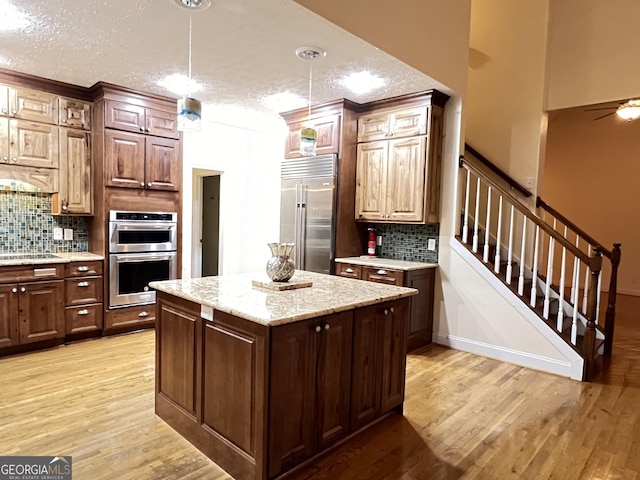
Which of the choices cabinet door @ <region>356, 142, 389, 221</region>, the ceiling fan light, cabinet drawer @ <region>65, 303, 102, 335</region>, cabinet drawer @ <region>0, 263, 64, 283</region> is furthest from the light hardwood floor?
the ceiling fan light

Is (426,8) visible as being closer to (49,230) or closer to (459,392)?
(459,392)

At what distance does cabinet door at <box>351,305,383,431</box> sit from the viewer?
7.48ft

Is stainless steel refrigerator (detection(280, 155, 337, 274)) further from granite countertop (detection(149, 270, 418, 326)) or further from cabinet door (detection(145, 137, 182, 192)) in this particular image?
granite countertop (detection(149, 270, 418, 326))

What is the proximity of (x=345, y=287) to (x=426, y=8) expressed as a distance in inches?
96.0

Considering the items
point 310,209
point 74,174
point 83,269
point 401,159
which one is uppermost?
point 401,159

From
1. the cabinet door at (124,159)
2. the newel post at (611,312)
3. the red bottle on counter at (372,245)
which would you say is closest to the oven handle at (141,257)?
the cabinet door at (124,159)

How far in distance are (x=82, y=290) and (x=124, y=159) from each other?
138cm

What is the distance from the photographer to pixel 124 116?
13.4 feet

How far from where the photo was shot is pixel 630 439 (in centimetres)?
242

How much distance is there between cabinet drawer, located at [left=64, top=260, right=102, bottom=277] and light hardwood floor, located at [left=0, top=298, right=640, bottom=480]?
2.51 ft

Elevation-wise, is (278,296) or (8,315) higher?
(278,296)

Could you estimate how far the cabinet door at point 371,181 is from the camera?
4383 mm

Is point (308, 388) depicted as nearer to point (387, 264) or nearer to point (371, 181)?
point (387, 264)

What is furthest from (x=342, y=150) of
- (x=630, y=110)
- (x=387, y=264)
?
(x=630, y=110)
